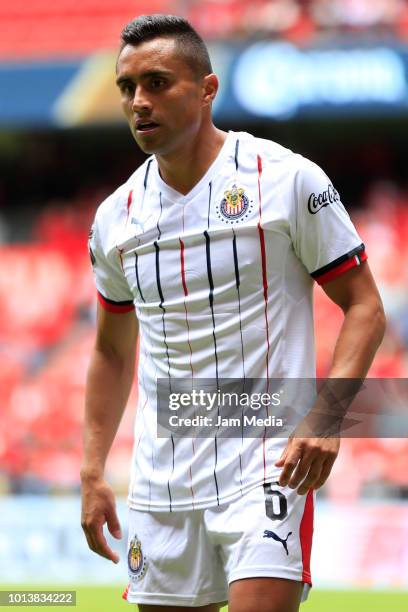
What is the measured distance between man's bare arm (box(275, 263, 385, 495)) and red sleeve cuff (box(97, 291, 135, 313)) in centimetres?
69

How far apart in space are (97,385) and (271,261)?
718mm

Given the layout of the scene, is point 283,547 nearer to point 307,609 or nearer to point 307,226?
point 307,226

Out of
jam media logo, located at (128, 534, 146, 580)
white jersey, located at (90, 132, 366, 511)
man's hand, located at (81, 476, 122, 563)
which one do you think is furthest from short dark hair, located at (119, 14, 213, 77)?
jam media logo, located at (128, 534, 146, 580)

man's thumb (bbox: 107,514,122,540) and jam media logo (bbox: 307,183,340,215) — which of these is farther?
man's thumb (bbox: 107,514,122,540)

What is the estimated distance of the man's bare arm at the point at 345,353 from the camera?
261 centimetres

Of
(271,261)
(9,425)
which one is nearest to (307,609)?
(271,261)

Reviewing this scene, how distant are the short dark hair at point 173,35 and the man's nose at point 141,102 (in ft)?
0.48

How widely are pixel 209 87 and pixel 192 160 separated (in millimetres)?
202

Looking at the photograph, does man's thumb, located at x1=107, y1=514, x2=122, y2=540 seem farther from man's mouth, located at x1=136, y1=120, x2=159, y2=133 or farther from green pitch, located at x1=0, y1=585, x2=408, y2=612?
green pitch, located at x1=0, y1=585, x2=408, y2=612

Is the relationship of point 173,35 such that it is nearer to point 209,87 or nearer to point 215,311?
point 209,87

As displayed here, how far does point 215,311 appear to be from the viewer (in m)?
2.96

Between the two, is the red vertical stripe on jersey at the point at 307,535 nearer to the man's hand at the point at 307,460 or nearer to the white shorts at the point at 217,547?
the white shorts at the point at 217,547

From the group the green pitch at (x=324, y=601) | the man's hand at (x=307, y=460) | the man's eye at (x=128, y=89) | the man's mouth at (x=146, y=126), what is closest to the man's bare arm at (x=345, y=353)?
the man's hand at (x=307, y=460)

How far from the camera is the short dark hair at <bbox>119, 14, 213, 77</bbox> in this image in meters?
2.98
